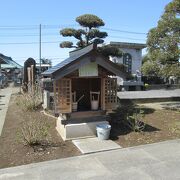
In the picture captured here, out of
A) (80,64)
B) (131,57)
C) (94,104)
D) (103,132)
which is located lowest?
(103,132)

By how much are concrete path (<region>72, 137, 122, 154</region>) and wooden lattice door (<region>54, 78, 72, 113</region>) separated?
977 millimetres

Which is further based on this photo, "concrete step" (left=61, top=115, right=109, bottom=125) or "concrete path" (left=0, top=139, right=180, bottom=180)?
"concrete step" (left=61, top=115, right=109, bottom=125)

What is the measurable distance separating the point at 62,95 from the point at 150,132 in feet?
9.24

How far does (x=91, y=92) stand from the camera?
7996mm

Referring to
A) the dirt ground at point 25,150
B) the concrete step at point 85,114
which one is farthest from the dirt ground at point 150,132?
the dirt ground at point 25,150

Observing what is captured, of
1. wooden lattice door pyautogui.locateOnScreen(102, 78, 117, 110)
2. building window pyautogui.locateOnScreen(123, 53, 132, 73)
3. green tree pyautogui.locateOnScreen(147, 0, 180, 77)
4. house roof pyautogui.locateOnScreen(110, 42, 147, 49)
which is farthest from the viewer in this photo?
building window pyautogui.locateOnScreen(123, 53, 132, 73)

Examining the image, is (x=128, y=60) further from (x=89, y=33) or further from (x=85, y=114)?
(x=85, y=114)

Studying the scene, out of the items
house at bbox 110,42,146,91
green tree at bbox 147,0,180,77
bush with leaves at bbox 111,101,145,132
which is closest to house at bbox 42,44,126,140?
bush with leaves at bbox 111,101,145,132

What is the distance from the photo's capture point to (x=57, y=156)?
18.7 ft

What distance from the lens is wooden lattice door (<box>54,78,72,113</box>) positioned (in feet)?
23.3

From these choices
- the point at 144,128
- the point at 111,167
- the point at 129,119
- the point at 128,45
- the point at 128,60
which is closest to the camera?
the point at 111,167

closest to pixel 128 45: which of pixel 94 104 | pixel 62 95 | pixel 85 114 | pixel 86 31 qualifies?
pixel 86 31

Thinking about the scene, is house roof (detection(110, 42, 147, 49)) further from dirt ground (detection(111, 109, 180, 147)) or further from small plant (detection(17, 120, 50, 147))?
small plant (detection(17, 120, 50, 147))

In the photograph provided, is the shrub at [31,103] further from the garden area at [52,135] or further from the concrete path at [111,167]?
the concrete path at [111,167]
